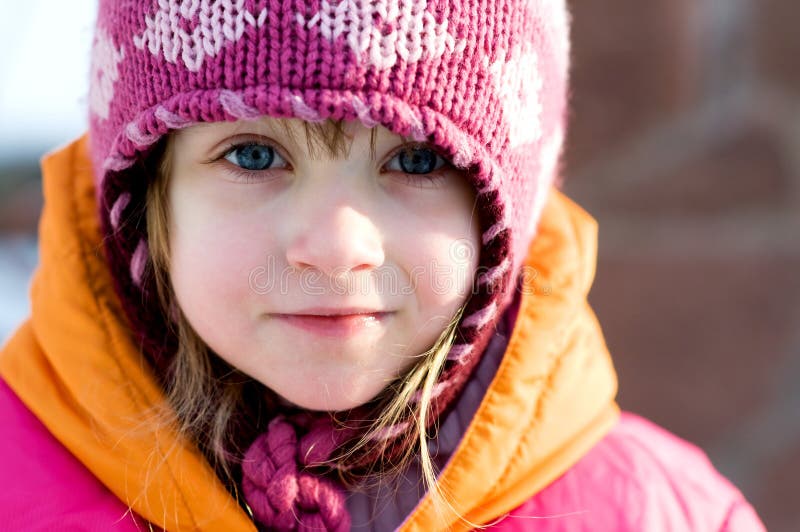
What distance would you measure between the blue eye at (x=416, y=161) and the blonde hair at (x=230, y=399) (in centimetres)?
19

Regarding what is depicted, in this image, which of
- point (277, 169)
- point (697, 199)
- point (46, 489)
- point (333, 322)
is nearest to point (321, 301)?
point (333, 322)

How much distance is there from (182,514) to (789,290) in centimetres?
138

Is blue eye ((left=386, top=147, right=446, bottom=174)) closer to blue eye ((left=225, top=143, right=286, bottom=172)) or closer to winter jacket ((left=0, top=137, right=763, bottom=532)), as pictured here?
blue eye ((left=225, top=143, right=286, bottom=172))

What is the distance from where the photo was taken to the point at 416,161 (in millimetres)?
1028

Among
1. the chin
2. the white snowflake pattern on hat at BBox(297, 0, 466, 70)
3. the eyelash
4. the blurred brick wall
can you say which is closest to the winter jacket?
the chin

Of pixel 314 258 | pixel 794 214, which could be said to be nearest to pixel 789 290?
pixel 794 214

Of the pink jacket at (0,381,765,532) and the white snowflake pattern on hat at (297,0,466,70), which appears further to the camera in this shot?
the pink jacket at (0,381,765,532)

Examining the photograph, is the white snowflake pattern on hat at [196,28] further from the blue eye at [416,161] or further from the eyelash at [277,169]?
the blue eye at [416,161]

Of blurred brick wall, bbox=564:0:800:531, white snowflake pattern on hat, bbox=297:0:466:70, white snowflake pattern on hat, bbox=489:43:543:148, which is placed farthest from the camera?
blurred brick wall, bbox=564:0:800:531

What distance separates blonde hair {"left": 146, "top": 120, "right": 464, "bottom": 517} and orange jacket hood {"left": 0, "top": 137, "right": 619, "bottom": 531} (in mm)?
32

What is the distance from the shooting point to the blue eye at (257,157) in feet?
3.33

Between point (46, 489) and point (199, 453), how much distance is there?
0.60ft

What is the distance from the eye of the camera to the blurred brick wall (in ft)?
5.98

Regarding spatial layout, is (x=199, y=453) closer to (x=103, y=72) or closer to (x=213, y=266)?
(x=213, y=266)
